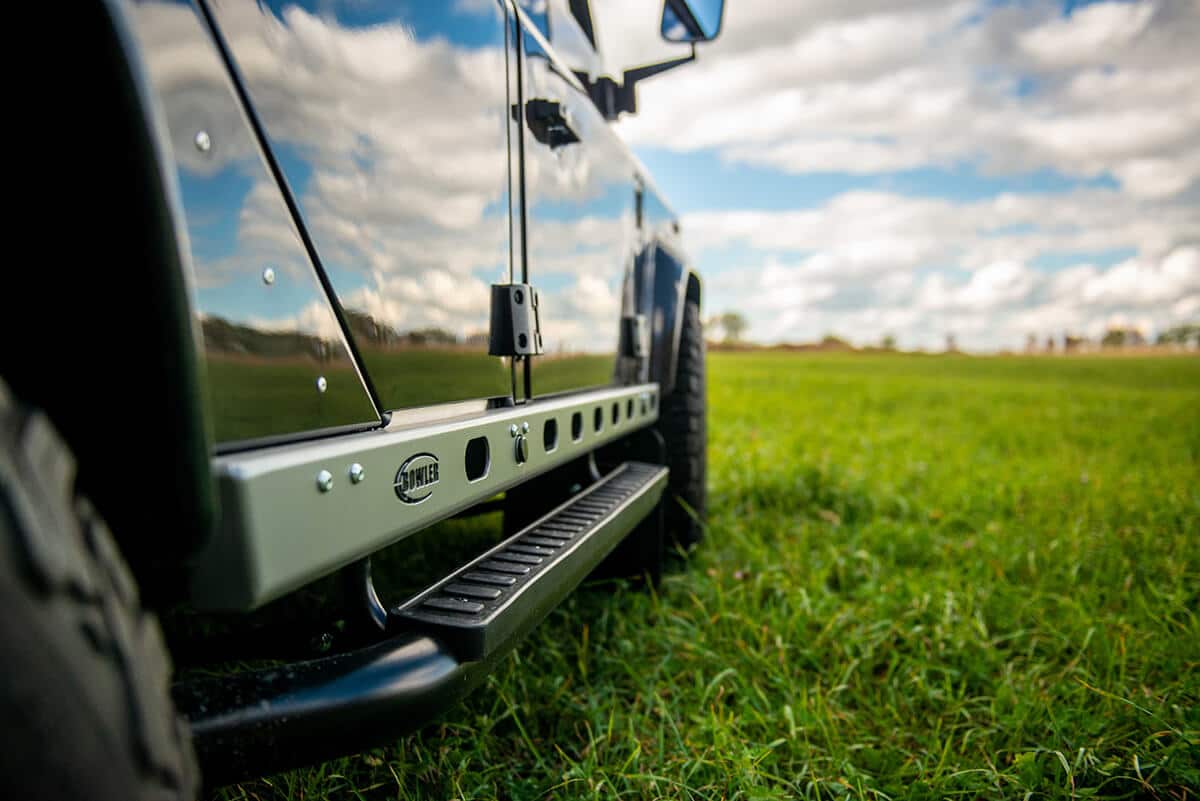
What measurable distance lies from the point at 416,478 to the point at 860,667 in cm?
148

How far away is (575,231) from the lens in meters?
1.74

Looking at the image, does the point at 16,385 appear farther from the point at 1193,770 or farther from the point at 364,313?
the point at 1193,770

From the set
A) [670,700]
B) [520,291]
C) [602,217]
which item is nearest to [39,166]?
[520,291]

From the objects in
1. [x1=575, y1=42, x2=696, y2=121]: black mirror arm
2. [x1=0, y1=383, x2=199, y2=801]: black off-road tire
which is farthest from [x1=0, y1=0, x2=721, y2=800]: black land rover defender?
[x1=575, y1=42, x2=696, y2=121]: black mirror arm

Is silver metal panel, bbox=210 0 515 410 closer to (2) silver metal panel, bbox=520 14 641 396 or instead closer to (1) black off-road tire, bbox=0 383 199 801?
(2) silver metal panel, bbox=520 14 641 396

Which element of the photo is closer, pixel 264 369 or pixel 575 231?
pixel 264 369

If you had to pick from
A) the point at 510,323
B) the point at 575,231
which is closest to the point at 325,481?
the point at 510,323

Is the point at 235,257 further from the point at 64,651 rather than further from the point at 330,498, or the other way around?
the point at 64,651

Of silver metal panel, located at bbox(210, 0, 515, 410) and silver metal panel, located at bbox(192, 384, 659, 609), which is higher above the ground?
silver metal panel, located at bbox(210, 0, 515, 410)

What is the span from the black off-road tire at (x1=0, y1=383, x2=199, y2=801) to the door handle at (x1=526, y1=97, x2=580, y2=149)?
1069 mm

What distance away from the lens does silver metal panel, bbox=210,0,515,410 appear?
836 mm

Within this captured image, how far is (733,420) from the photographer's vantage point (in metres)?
6.74

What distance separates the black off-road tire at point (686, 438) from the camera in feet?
8.77

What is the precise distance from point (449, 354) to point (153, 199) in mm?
597
